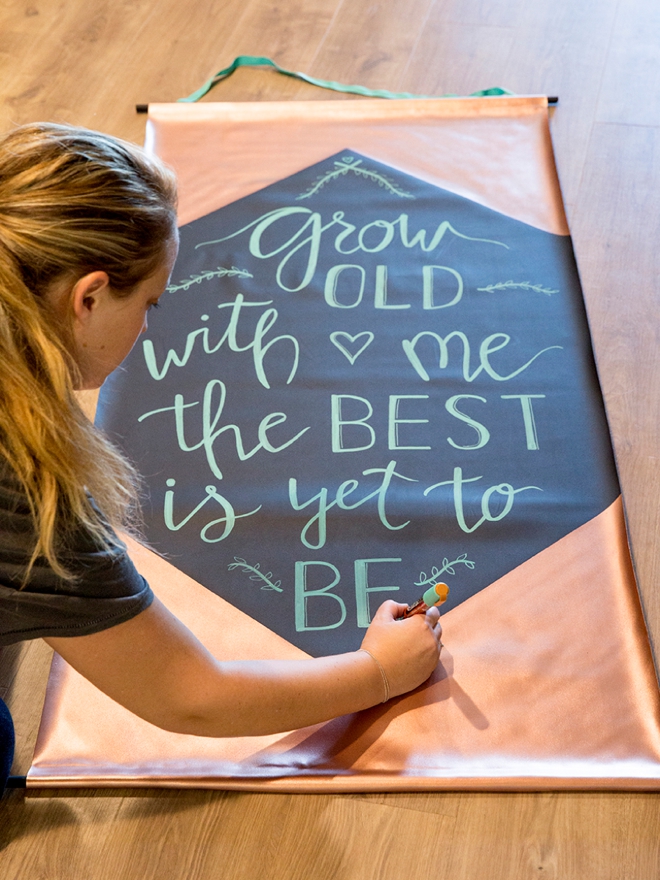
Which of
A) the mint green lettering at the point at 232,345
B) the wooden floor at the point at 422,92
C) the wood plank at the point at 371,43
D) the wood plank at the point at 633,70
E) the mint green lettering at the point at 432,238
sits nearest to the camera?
the wooden floor at the point at 422,92

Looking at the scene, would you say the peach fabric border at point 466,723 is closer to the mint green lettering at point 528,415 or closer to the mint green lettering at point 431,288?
the mint green lettering at point 528,415

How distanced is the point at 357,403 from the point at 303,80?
1.06 m

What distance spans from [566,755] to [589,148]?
1.39 meters

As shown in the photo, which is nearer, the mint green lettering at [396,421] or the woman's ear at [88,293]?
the woman's ear at [88,293]

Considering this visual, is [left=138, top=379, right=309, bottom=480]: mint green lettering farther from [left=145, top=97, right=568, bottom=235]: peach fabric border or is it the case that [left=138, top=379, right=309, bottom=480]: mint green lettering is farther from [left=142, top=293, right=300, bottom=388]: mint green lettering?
[left=145, top=97, right=568, bottom=235]: peach fabric border

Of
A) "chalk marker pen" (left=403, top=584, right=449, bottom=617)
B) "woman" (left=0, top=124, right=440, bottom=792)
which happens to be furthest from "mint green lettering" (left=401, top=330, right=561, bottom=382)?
"woman" (left=0, top=124, right=440, bottom=792)

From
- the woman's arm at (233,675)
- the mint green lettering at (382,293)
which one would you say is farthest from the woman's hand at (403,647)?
the mint green lettering at (382,293)

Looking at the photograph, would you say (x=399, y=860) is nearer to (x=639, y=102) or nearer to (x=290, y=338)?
(x=290, y=338)

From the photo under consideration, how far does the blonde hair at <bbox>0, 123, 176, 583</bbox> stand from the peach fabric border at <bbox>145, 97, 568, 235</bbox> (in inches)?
40.3

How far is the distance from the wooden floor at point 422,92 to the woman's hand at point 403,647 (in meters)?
0.14

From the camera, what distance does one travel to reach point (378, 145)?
198 cm

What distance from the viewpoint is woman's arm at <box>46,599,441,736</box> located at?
2.96ft

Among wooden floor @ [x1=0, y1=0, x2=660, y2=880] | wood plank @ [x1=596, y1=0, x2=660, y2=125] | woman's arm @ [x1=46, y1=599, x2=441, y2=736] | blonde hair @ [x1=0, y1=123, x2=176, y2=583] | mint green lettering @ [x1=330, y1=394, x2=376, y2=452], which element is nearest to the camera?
blonde hair @ [x1=0, y1=123, x2=176, y2=583]

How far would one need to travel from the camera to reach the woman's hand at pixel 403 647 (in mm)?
1164
